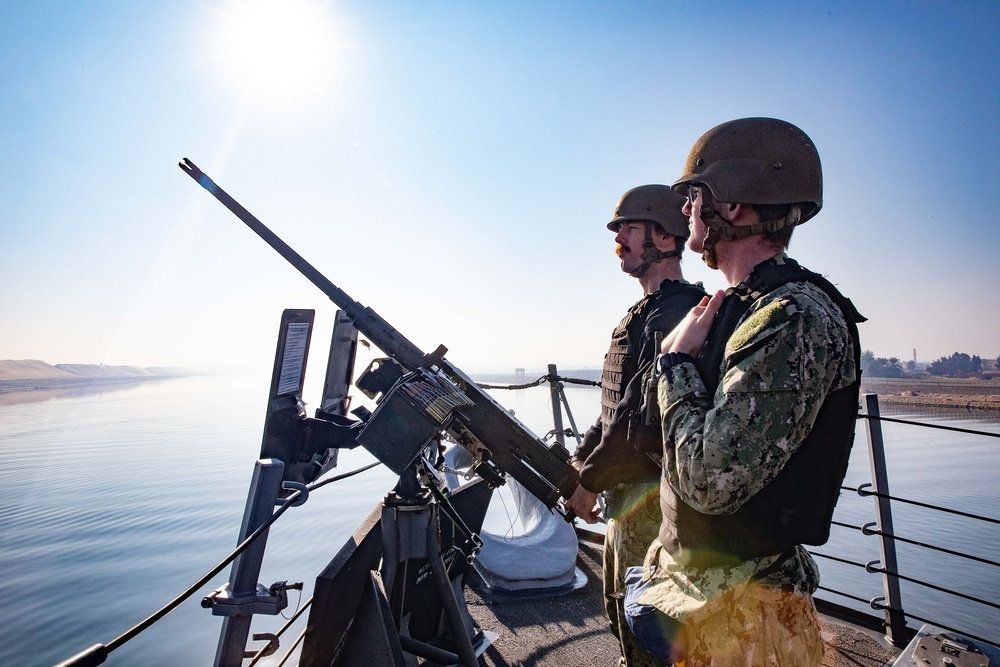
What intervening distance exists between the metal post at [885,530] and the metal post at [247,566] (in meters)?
3.59

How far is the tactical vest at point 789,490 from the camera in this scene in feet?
4.86

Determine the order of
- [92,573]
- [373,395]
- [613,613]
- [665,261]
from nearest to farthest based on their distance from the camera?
[613,613] < [665,261] < [373,395] < [92,573]

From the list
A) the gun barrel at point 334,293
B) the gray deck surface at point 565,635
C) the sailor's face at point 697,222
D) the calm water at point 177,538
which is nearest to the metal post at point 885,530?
the gray deck surface at point 565,635

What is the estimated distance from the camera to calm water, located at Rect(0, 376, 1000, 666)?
9.61 metres

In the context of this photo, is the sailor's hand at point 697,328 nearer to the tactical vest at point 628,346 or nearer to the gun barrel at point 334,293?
the tactical vest at point 628,346

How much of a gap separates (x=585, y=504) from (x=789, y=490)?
1.43m

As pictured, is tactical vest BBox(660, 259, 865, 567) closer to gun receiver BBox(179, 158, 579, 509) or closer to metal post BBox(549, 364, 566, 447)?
gun receiver BBox(179, 158, 579, 509)

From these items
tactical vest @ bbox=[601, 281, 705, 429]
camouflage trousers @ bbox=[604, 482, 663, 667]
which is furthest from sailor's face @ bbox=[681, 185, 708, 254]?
camouflage trousers @ bbox=[604, 482, 663, 667]

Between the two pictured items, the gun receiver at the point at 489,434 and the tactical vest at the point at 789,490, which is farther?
the gun receiver at the point at 489,434

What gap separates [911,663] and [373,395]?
10.4 ft

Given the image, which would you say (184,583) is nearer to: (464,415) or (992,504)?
(464,415)

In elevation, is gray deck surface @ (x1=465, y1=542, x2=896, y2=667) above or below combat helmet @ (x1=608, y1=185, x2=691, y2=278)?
below

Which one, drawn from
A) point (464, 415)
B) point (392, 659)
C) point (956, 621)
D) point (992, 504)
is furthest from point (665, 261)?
point (992, 504)

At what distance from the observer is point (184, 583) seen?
37.4 ft
